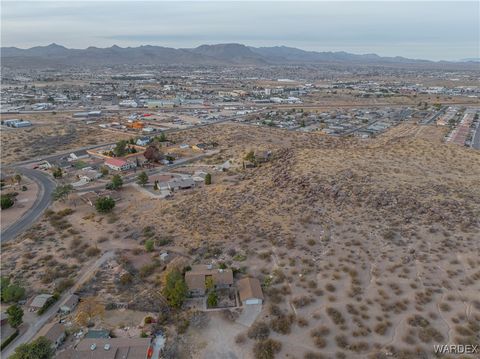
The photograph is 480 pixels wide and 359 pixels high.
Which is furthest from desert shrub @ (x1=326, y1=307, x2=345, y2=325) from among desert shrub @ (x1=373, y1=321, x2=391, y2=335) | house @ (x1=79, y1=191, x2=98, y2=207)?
house @ (x1=79, y1=191, x2=98, y2=207)

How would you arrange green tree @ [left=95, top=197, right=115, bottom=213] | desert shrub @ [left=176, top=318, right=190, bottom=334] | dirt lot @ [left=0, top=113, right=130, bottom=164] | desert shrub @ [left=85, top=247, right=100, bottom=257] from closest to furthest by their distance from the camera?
desert shrub @ [left=176, top=318, right=190, bottom=334] → desert shrub @ [left=85, top=247, right=100, bottom=257] → green tree @ [left=95, top=197, right=115, bottom=213] → dirt lot @ [left=0, top=113, right=130, bottom=164]

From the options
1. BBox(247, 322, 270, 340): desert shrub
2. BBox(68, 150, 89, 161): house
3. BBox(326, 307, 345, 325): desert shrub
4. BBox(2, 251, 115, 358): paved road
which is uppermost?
BBox(326, 307, 345, 325): desert shrub

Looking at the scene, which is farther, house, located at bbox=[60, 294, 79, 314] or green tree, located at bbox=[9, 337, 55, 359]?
house, located at bbox=[60, 294, 79, 314]

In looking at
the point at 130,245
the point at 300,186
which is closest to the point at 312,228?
the point at 300,186

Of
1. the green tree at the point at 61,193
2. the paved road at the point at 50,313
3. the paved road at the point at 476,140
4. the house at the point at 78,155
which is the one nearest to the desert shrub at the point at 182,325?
the paved road at the point at 50,313

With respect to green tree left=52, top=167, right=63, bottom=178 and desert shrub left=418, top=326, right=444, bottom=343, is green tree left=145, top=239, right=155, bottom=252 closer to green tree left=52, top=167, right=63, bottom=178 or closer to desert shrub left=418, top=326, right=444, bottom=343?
desert shrub left=418, top=326, right=444, bottom=343

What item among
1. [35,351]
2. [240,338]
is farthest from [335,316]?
[35,351]
